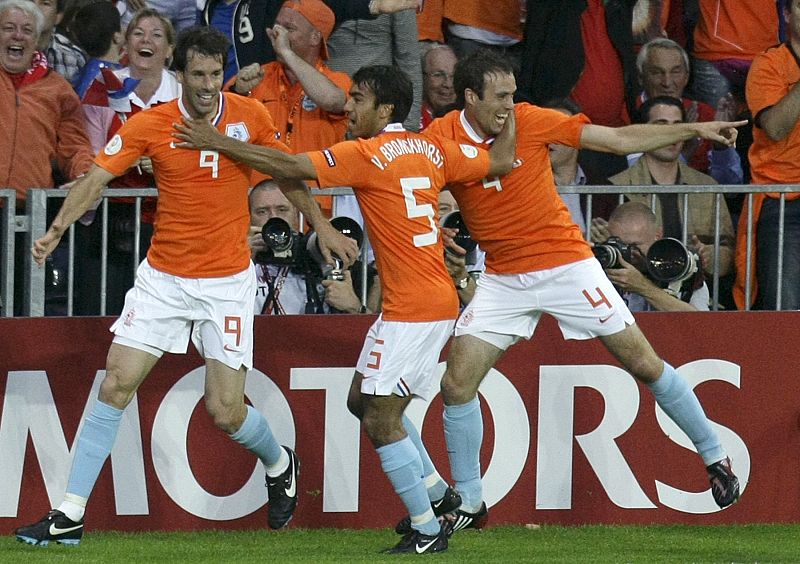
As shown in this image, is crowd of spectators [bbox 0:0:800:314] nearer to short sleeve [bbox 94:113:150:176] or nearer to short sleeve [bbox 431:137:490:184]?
short sleeve [bbox 94:113:150:176]

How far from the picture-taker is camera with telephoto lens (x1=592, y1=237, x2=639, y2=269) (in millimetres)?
8531

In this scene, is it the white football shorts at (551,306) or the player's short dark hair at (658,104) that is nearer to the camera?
the white football shorts at (551,306)

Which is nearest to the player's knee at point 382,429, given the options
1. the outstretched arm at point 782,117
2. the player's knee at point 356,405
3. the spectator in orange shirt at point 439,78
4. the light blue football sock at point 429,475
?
the player's knee at point 356,405

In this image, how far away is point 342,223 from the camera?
8.38 metres

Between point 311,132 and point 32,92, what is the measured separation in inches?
63.3

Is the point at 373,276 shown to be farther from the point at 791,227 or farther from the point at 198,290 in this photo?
the point at 791,227

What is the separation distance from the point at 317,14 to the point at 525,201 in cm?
241

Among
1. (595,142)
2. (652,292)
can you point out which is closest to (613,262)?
(652,292)

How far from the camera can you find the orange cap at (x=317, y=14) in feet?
31.6

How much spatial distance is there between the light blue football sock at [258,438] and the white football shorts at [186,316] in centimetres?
27

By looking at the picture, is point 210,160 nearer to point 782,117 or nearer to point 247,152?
point 247,152

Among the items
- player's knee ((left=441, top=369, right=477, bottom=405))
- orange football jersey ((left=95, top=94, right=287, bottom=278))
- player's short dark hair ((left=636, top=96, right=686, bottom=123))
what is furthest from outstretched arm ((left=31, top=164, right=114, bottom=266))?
player's short dark hair ((left=636, top=96, right=686, bottom=123))

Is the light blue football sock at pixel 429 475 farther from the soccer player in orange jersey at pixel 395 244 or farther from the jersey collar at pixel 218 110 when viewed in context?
the jersey collar at pixel 218 110

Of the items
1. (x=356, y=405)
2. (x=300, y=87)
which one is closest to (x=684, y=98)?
(x=300, y=87)
